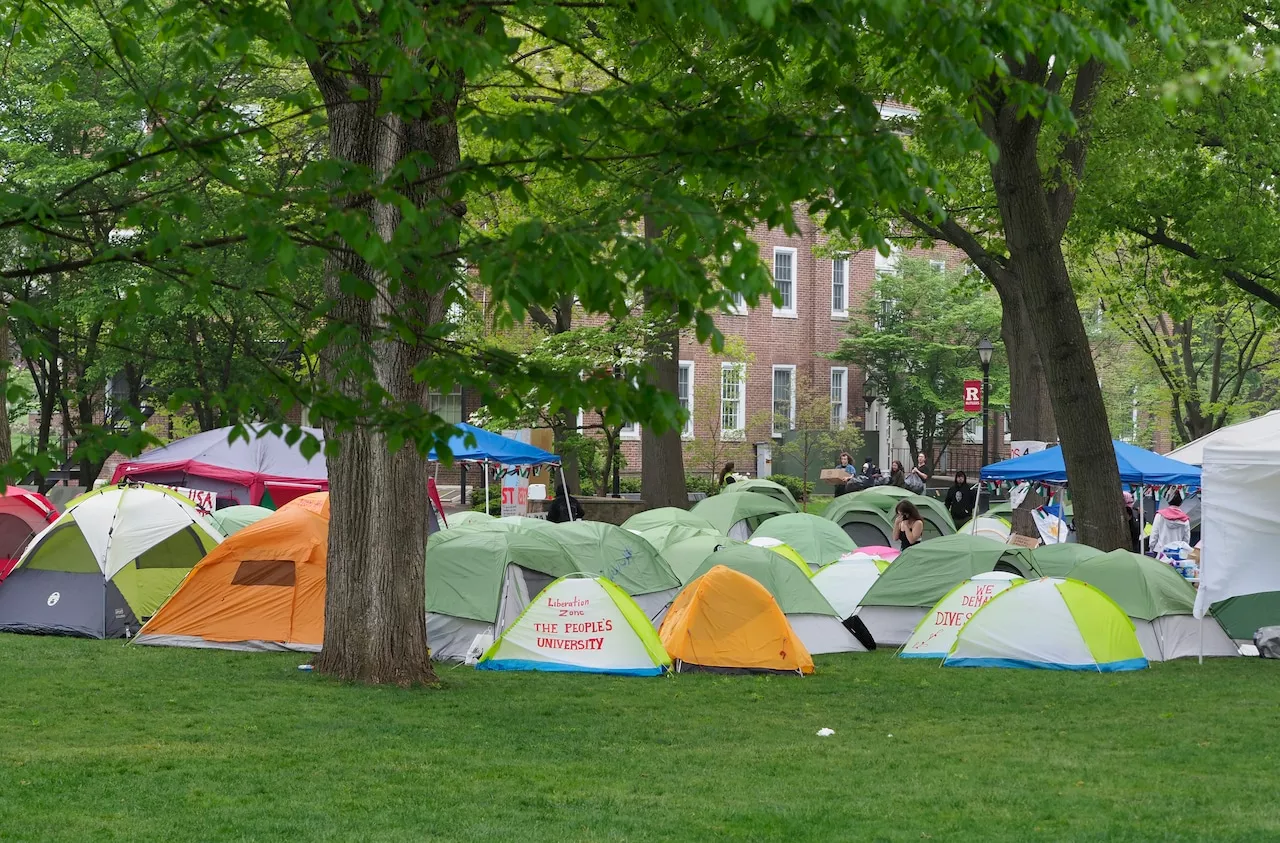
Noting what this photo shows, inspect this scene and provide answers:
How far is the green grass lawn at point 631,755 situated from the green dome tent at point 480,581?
1070 mm

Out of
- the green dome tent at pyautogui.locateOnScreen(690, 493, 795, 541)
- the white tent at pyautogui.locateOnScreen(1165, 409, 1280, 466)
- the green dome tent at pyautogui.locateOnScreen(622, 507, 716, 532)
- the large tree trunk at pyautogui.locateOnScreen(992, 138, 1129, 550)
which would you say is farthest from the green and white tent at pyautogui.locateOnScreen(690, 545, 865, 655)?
the green dome tent at pyautogui.locateOnScreen(690, 493, 795, 541)

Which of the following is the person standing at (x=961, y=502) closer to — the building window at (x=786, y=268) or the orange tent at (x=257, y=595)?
the orange tent at (x=257, y=595)

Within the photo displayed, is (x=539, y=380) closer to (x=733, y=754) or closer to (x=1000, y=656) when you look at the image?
(x=733, y=754)

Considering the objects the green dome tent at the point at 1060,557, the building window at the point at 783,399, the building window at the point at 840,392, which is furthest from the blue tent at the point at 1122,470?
the building window at the point at 840,392

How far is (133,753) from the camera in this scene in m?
9.10

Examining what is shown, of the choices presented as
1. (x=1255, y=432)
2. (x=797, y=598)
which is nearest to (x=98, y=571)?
(x=797, y=598)

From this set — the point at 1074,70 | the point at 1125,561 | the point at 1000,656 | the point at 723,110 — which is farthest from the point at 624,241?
the point at 1074,70

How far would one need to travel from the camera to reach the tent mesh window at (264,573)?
1503 cm

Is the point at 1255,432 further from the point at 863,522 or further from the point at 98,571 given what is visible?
the point at 98,571

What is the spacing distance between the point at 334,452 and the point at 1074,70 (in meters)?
15.7

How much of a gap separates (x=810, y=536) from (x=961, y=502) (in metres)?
7.68

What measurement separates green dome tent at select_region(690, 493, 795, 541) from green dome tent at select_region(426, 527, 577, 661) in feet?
31.9

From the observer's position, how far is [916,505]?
25547mm

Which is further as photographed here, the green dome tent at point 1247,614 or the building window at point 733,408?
the building window at point 733,408
